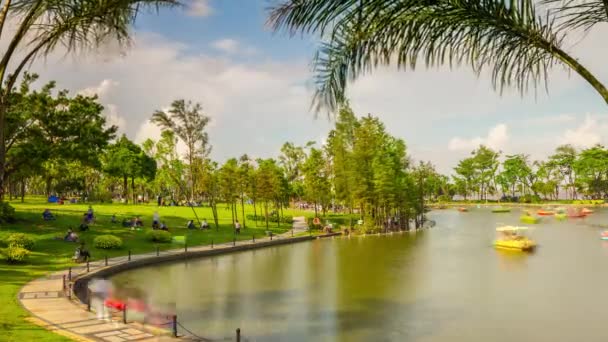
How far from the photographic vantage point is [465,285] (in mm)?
25297

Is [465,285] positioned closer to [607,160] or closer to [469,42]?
Result: [469,42]

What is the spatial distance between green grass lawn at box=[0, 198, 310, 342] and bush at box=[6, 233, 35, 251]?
0.61 metres

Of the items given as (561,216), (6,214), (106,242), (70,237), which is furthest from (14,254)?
(561,216)

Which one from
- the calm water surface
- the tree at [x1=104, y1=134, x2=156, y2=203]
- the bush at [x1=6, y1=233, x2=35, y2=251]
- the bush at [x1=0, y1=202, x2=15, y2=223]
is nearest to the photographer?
the calm water surface

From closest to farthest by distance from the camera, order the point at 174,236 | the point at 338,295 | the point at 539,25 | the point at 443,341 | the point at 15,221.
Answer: the point at 539,25
the point at 443,341
the point at 338,295
the point at 15,221
the point at 174,236

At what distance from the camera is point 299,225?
61094 mm

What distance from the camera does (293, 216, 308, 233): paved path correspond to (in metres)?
55.7

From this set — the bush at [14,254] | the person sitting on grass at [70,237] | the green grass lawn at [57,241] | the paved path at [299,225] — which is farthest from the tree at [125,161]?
the bush at [14,254]

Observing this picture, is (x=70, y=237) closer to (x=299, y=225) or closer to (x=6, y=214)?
(x=6, y=214)

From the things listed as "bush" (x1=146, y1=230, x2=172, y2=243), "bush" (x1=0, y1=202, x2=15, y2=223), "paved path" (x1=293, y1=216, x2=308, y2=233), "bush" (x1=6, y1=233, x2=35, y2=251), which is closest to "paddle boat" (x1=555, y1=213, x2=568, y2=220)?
"paved path" (x1=293, y1=216, x2=308, y2=233)

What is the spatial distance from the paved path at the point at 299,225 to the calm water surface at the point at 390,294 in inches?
605

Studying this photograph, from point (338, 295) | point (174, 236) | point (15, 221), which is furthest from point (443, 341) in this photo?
point (15, 221)

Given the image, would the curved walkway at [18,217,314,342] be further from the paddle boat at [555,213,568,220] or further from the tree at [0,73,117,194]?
the paddle boat at [555,213,568,220]

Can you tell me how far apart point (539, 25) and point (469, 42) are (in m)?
0.68
